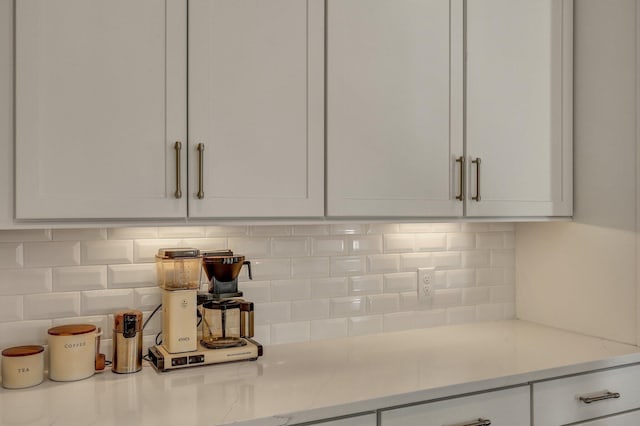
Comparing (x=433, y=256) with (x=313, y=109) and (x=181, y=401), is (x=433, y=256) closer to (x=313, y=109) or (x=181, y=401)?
(x=313, y=109)

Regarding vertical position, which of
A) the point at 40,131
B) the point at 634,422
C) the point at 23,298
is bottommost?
the point at 634,422

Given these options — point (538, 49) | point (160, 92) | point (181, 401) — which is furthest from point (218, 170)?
point (538, 49)

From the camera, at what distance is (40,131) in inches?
58.2

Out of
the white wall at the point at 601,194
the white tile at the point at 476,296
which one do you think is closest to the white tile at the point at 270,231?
the white tile at the point at 476,296

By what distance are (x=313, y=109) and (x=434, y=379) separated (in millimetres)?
→ 921

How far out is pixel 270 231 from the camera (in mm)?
2133

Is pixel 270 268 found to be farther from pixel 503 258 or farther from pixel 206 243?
pixel 503 258

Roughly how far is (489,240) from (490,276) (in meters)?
0.17

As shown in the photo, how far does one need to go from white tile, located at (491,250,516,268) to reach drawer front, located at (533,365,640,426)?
0.73 meters

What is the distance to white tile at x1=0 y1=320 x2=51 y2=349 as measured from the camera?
5.69 ft

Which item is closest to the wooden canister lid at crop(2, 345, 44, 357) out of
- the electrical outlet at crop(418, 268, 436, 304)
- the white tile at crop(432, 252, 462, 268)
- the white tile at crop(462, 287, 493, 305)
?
the electrical outlet at crop(418, 268, 436, 304)

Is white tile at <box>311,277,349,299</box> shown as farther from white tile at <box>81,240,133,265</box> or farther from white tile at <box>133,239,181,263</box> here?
white tile at <box>81,240,133,265</box>

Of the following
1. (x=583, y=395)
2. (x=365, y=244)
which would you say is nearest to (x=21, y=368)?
(x=365, y=244)

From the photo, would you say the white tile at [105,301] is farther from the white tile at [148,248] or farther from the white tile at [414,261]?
the white tile at [414,261]
